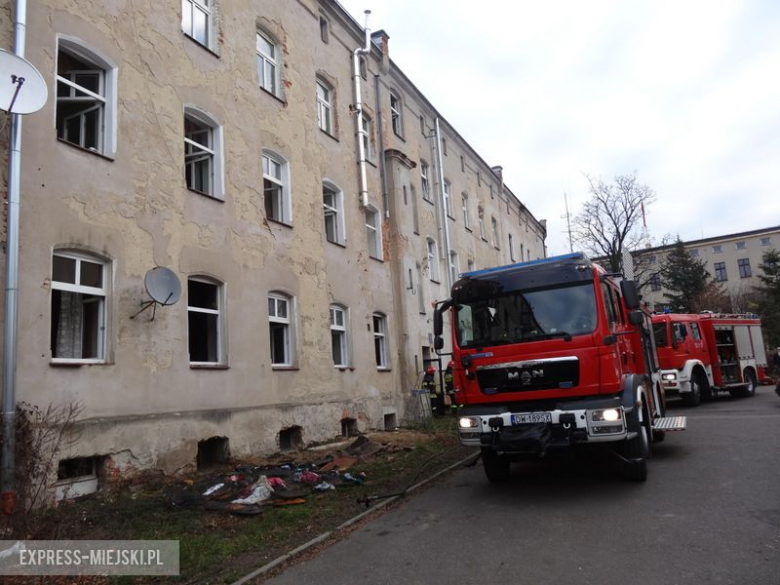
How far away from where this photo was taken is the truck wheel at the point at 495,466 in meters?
8.77

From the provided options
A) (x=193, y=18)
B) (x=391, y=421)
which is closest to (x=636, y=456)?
(x=391, y=421)

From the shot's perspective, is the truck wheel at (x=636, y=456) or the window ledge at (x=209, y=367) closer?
the truck wheel at (x=636, y=456)

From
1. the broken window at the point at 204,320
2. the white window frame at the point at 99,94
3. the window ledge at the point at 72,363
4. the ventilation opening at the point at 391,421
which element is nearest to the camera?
the window ledge at the point at 72,363

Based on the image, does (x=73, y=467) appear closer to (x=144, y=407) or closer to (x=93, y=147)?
(x=144, y=407)

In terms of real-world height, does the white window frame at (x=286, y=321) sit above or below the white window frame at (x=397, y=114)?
below

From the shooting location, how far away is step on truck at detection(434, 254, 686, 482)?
7.47m

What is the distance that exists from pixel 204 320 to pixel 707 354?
16470mm

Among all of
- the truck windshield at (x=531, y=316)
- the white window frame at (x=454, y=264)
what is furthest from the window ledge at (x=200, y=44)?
the white window frame at (x=454, y=264)

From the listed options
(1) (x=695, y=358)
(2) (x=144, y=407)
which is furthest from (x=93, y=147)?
(1) (x=695, y=358)

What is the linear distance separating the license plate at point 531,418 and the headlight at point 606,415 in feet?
1.75

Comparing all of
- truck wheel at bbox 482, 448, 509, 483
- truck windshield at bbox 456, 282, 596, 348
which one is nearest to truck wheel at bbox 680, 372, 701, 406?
truck wheel at bbox 482, 448, 509, 483

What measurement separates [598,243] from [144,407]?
44.4 metres

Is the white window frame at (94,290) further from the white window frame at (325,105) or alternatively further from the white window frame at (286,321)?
the white window frame at (325,105)

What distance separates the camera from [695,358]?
62.1 feet
